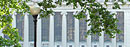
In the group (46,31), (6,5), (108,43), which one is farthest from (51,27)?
(6,5)

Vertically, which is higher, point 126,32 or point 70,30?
point 70,30

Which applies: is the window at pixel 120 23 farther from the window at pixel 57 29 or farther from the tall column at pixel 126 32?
the window at pixel 57 29

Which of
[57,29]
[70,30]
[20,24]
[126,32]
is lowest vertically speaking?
[126,32]

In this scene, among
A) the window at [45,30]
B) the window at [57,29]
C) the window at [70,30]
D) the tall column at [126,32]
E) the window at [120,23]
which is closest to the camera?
the tall column at [126,32]

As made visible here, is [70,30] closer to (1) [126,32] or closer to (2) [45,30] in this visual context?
(2) [45,30]

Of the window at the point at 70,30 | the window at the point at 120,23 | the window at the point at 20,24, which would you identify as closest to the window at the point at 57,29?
the window at the point at 70,30

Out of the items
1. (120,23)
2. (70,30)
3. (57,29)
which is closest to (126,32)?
(120,23)

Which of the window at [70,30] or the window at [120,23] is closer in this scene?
the window at [120,23]

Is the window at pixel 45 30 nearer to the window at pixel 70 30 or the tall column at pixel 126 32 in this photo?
the window at pixel 70 30

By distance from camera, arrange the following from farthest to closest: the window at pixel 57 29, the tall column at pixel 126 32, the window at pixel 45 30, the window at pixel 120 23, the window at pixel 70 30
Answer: the window at pixel 45 30 → the window at pixel 57 29 → the window at pixel 70 30 → the window at pixel 120 23 → the tall column at pixel 126 32

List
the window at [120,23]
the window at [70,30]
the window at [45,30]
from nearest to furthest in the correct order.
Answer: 1. the window at [120,23]
2. the window at [70,30]
3. the window at [45,30]

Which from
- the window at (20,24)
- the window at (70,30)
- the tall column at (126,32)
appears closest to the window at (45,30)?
the window at (70,30)

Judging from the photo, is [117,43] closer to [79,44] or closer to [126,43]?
[126,43]

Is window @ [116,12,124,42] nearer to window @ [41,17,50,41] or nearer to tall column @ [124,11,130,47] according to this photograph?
tall column @ [124,11,130,47]
